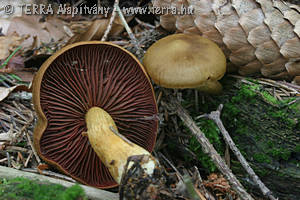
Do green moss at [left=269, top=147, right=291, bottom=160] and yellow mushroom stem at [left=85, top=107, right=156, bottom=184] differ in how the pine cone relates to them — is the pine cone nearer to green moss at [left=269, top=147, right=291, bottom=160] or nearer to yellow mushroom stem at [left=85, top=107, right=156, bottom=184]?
green moss at [left=269, top=147, right=291, bottom=160]

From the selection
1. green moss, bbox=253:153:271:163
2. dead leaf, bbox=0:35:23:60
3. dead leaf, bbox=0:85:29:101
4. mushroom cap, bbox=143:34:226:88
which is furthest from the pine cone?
dead leaf, bbox=0:35:23:60

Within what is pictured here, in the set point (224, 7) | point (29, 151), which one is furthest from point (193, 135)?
point (29, 151)

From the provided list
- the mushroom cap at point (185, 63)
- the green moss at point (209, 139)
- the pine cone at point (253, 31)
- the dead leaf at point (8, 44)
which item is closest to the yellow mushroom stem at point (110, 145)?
the mushroom cap at point (185, 63)

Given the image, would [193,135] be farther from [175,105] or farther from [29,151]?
[29,151]

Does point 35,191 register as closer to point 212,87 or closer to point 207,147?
point 207,147

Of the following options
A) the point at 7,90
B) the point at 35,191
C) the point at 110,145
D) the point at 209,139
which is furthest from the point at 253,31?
the point at 7,90

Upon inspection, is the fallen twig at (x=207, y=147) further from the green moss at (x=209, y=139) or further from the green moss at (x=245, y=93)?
the green moss at (x=245, y=93)
